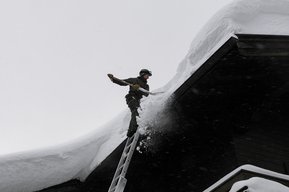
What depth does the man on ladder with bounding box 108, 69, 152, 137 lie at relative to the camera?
6227mm

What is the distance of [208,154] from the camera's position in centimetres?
653

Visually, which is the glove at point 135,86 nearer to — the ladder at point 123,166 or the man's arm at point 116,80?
the man's arm at point 116,80

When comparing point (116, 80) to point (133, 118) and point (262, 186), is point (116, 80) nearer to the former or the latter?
point (133, 118)

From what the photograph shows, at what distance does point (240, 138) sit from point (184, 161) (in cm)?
123

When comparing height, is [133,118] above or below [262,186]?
below

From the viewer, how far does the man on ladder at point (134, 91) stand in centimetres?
623

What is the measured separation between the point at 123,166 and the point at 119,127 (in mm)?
1379

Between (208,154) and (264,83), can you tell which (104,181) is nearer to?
(208,154)

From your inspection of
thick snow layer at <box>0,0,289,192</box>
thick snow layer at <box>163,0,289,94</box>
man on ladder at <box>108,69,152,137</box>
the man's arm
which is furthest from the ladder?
thick snow layer at <box>163,0,289,94</box>

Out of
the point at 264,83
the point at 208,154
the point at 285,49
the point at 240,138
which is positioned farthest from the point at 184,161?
the point at 285,49

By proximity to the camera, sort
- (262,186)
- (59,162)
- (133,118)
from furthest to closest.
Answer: (59,162) < (133,118) < (262,186)

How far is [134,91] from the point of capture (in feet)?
21.6

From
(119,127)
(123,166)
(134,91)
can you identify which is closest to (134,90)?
A: (134,91)

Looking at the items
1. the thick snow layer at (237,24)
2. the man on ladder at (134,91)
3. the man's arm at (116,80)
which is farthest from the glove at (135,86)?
the thick snow layer at (237,24)
